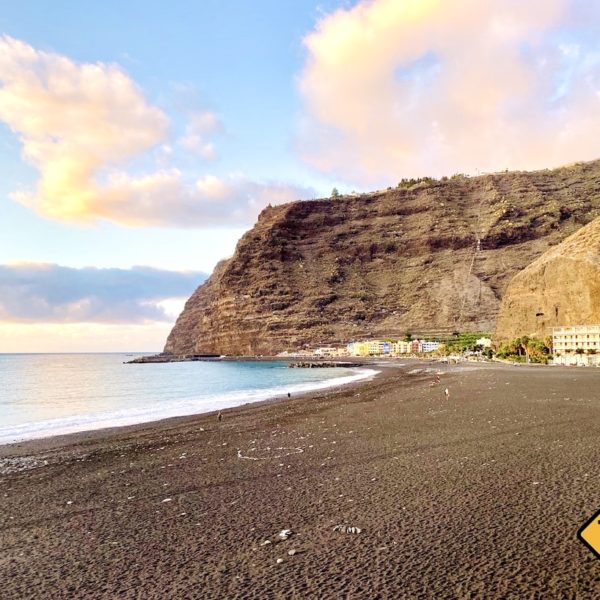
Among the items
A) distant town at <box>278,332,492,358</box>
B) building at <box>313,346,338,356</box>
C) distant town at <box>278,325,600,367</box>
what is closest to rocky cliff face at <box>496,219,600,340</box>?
distant town at <box>278,325,600,367</box>

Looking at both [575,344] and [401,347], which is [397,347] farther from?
[575,344]

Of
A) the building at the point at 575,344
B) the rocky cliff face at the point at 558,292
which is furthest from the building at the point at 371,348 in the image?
the building at the point at 575,344

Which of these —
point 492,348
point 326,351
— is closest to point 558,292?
point 492,348

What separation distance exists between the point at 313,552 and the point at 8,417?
100 ft

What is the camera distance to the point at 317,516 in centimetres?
735

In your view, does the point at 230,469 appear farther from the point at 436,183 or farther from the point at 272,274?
the point at 436,183

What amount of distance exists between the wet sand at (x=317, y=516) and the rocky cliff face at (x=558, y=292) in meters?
87.0

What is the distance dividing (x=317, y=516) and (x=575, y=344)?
90.5m

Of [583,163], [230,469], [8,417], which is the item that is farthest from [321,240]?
[230,469]

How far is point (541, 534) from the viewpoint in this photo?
6082 mm

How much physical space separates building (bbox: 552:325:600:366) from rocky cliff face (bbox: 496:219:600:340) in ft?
13.6

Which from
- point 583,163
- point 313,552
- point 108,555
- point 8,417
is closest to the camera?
point 313,552

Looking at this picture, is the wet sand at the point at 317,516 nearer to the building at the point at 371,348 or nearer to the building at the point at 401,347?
the building at the point at 401,347

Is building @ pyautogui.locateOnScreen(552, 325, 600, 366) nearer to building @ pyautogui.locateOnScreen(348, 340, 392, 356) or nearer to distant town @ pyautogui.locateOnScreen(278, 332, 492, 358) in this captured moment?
distant town @ pyautogui.locateOnScreen(278, 332, 492, 358)
